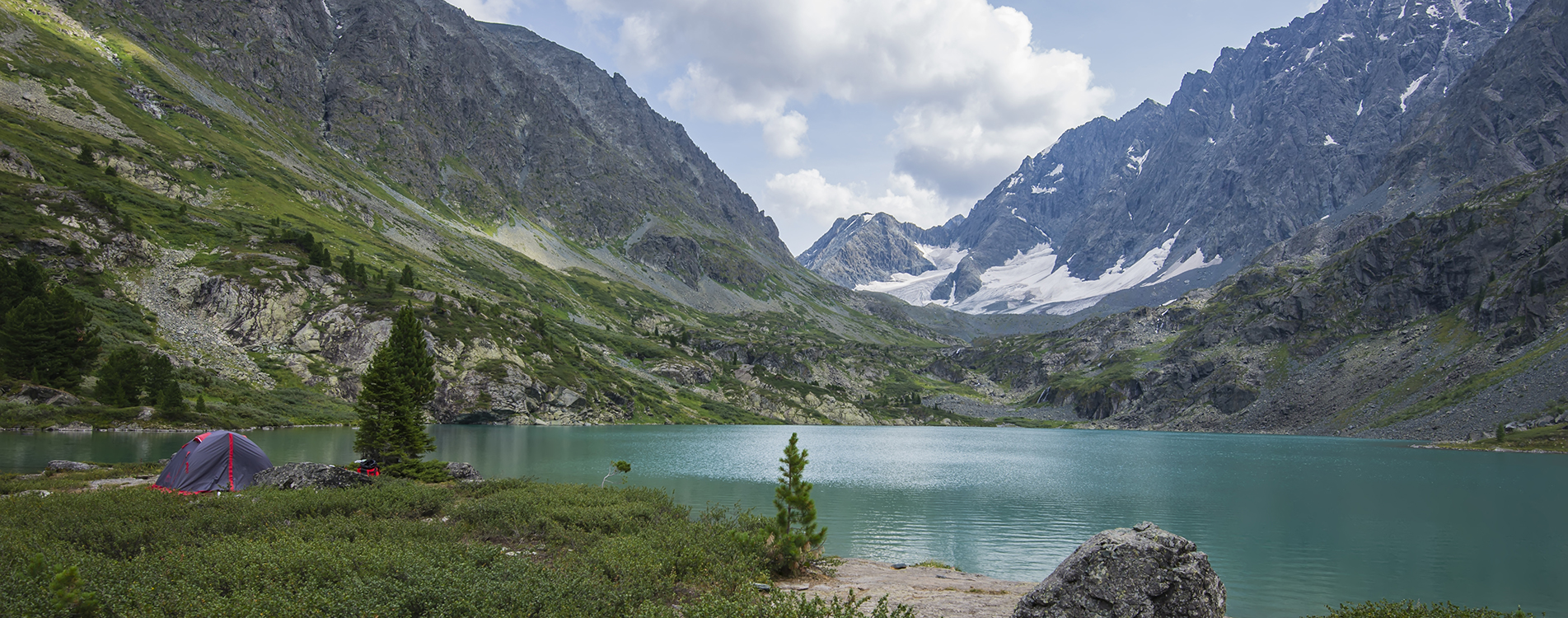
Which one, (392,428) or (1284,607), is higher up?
(392,428)

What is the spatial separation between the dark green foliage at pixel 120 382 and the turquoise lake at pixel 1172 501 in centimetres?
648

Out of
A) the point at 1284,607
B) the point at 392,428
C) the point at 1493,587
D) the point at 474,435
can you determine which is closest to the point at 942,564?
the point at 1284,607

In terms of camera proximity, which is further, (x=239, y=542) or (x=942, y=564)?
(x=942, y=564)

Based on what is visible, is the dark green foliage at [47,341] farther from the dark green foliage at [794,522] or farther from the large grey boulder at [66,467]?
the dark green foliage at [794,522]

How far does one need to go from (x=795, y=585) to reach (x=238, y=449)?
29.6 meters

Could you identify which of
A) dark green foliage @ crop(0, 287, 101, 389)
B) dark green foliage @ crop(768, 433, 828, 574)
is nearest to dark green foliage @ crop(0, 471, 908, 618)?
dark green foliage @ crop(768, 433, 828, 574)

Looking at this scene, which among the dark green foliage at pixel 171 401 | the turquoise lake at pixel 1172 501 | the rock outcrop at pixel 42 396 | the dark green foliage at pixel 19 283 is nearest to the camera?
the turquoise lake at pixel 1172 501

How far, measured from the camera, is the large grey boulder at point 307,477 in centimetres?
2823

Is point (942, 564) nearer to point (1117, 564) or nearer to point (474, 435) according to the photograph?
point (1117, 564)

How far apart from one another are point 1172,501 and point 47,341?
10569cm

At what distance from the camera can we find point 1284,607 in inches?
1001

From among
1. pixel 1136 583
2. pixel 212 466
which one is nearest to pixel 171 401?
pixel 212 466

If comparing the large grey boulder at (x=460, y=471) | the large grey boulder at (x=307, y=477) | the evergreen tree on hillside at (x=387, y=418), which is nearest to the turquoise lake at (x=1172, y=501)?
the large grey boulder at (x=460, y=471)

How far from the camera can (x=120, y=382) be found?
218 feet
